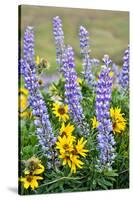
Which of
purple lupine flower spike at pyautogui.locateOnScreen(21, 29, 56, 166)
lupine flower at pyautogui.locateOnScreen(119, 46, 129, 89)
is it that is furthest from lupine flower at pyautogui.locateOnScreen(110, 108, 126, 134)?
purple lupine flower spike at pyautogui.locateOnScreen(21, 29, 56, 166)

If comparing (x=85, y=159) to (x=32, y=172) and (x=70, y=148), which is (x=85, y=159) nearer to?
(x=70, y=148)

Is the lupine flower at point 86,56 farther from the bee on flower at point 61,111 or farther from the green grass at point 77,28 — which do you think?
the bee on flower at point 61,111

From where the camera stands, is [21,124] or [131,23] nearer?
[21,124]

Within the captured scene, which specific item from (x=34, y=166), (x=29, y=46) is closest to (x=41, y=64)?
(x=29, y=46)

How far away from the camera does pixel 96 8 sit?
450 centimetres

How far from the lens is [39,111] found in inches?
169

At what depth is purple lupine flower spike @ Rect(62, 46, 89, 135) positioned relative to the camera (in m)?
4.39

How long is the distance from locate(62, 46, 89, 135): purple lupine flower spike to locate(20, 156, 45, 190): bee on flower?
0.36 m

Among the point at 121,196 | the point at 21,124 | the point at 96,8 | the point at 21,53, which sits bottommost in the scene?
the point at 121,196

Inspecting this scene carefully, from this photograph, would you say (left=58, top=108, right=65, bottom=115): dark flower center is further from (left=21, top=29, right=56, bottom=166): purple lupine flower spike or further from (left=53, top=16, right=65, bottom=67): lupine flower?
(left=53, top=16, right=65, bottom=67): lupine flower

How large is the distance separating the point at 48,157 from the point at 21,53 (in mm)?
655

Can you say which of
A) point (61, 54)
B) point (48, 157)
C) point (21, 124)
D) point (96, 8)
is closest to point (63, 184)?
point (48, 157)

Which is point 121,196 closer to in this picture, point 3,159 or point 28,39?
point 3,159

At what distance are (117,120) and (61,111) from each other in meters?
0.39
